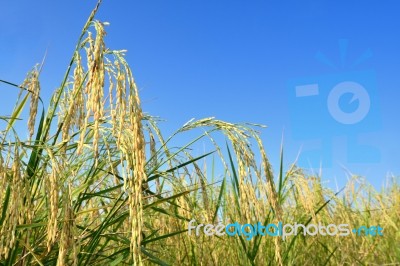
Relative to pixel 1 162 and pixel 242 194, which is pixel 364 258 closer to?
pixel 242 194

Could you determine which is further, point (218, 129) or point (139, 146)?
point (218, 129)

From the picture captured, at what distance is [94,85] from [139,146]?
25 cm

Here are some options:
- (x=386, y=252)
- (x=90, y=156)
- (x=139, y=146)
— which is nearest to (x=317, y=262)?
(x=386, y=252)

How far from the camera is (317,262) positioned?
130 inches

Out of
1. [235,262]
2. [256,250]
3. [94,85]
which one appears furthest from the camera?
[235,262]

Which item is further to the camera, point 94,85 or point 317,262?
point 317,262

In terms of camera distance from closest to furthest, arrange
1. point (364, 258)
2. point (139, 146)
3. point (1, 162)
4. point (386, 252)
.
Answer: point (139, 146) → point (1, 162) → point (364, 258) → point (386, 252)

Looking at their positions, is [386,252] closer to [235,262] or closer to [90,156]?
[235,262]

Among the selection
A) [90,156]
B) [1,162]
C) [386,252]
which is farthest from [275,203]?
[386,252]

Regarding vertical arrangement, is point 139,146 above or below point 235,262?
above

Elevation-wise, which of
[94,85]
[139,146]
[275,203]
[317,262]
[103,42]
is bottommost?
[317,262]

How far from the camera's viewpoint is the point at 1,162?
1478mm

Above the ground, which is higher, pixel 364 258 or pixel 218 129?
pixel 218 129

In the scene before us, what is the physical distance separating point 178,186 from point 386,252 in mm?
2086
